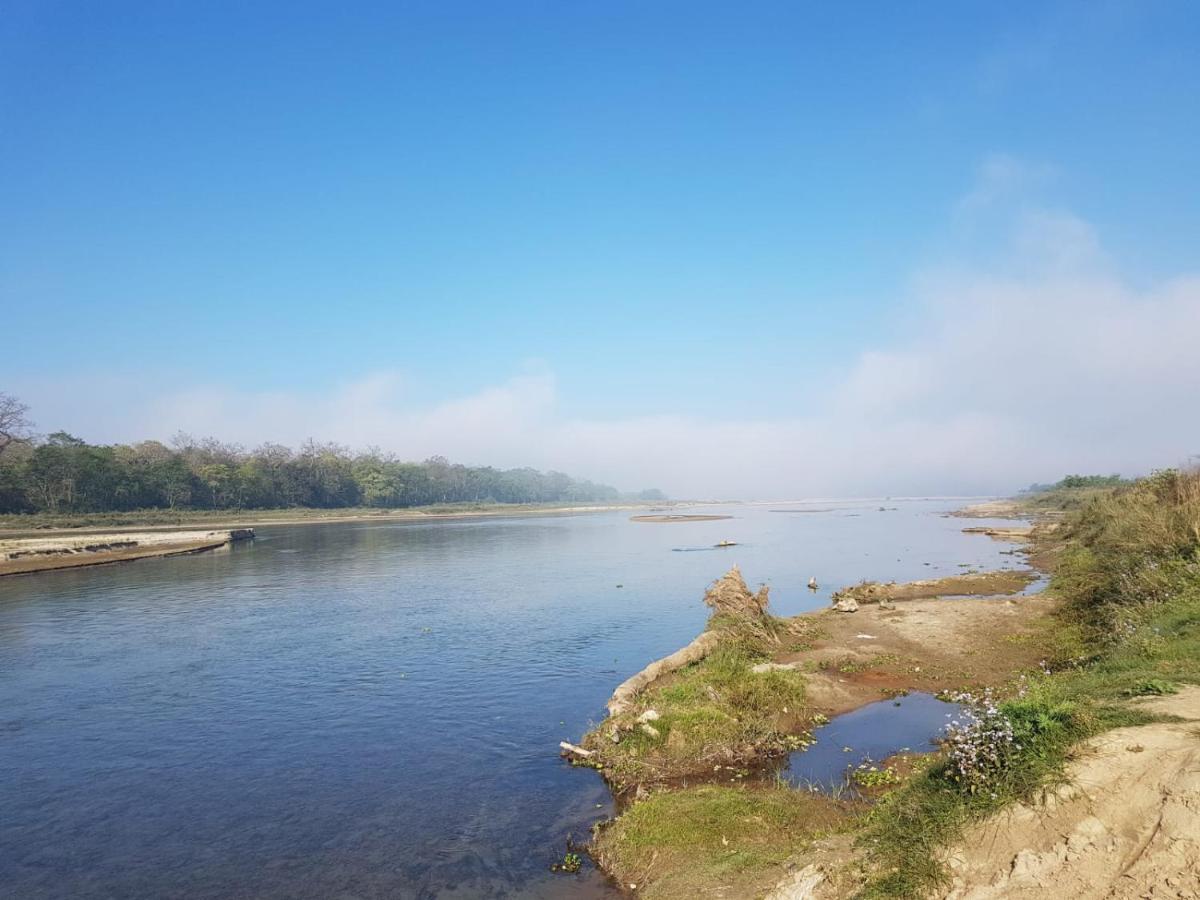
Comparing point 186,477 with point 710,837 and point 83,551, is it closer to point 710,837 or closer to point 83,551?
point 83,551

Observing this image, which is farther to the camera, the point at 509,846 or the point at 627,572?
the point at 627,572

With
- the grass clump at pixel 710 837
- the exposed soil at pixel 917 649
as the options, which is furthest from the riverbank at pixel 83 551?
the grass clump at pixel 710 837

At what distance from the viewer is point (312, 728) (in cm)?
1930

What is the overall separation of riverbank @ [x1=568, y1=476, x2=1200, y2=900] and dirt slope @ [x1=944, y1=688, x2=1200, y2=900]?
0.03 m

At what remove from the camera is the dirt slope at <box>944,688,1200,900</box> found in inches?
250

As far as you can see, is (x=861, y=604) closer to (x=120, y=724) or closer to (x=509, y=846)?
(x=509, y=846)

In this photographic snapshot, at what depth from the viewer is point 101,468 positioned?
380 ft

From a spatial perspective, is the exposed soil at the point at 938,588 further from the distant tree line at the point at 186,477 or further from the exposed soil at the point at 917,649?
the distant tree line at the point at 186,477

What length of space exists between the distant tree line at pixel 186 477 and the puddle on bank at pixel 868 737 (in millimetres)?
128211

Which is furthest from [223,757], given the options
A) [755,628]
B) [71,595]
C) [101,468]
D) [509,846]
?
[101,468]

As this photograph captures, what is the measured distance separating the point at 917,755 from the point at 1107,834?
8653 mm

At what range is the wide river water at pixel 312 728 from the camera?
476 inches

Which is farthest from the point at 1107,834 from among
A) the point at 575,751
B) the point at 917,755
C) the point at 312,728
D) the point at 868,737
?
the point at 312,728

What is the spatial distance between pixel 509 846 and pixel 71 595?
45.8 m
